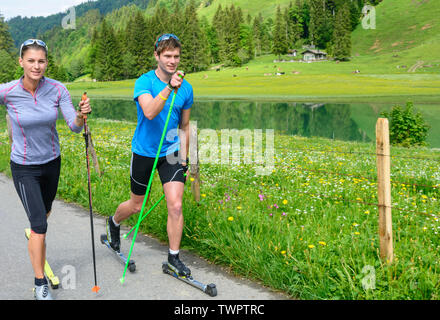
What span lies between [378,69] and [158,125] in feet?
359

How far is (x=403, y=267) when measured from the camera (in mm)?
4254

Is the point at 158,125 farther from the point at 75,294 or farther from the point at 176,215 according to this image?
the point at 75,294

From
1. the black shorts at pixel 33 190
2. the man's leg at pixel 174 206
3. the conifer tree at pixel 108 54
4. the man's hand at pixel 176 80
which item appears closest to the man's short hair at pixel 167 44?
the man's hand at pixel 176 80

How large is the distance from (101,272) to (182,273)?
103 cm

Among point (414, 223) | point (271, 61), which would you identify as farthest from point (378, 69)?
point (414, 223)

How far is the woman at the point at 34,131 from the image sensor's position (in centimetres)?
418

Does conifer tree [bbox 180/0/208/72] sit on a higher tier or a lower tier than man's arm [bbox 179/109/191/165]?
higher

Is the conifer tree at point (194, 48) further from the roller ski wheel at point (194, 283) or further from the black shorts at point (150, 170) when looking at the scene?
the roller ski wheel at point (194, 283)

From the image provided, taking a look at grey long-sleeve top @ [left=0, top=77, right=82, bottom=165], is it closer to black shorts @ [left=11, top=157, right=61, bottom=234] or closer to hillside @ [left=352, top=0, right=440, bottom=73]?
black shorts @ [left=11, top=157, right=61, bottom=234]

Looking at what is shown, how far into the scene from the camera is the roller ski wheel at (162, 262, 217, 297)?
14.3ft

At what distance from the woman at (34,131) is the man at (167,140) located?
2.32 feet
